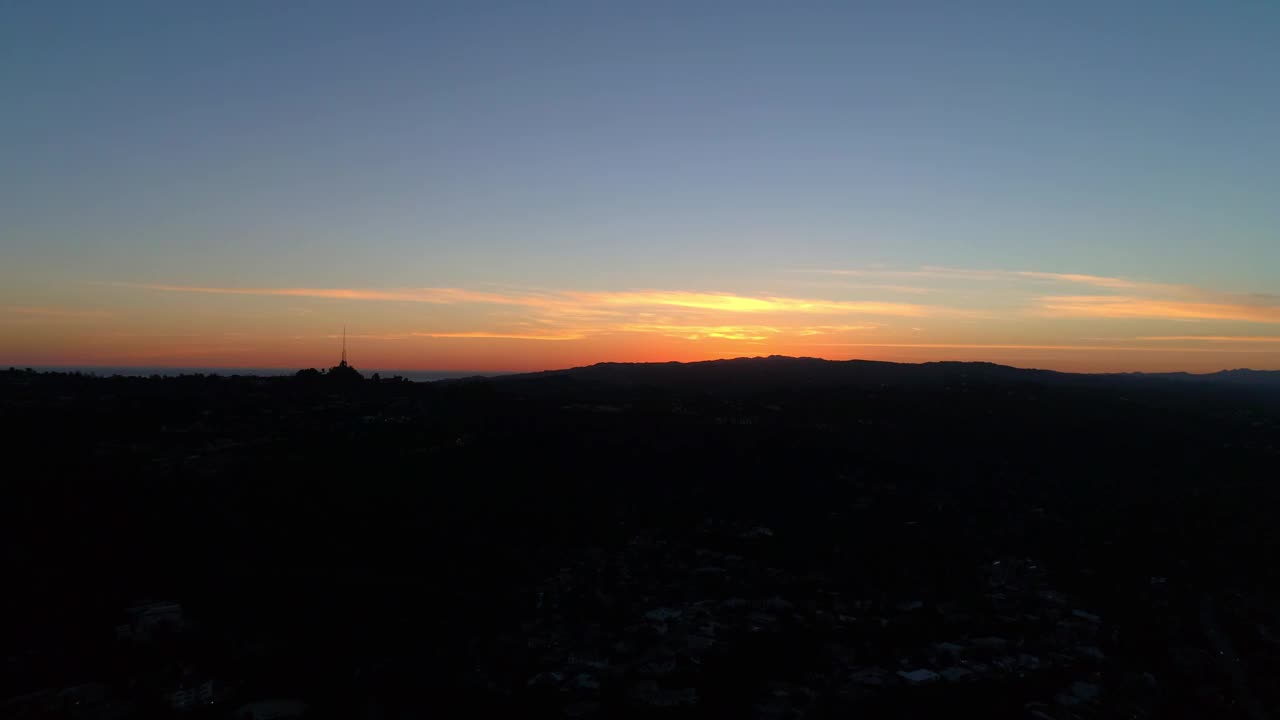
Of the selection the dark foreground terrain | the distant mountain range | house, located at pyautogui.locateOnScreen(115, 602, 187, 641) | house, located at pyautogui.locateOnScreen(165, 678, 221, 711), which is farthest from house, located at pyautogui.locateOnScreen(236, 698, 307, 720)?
the distant mountain range

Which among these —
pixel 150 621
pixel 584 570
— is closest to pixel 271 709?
pixel 150 621

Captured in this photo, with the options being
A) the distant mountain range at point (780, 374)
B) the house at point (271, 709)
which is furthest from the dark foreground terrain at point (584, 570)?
the distant mountain range at point (780, 374)

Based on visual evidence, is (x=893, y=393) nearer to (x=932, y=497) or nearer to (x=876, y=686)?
(x=932, y=497)

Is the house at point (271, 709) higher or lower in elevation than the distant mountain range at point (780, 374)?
lower

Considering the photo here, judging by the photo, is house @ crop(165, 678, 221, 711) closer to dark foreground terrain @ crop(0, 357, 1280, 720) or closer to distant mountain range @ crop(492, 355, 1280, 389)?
dark foreground terrain @ crop(0, 357, 1280, 720)

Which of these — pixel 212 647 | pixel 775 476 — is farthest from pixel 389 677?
pixel 775 476

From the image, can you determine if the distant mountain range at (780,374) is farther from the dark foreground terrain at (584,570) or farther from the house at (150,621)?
the house at (150,621)
